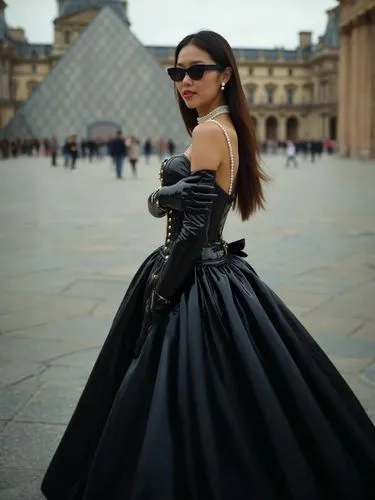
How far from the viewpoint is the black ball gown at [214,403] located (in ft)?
6.60

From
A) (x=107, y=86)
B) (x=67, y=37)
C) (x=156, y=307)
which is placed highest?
(x=67, y=37)

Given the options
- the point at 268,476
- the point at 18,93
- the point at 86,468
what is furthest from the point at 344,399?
the point at 18,93

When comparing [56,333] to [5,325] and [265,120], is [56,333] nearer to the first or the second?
[5,325]

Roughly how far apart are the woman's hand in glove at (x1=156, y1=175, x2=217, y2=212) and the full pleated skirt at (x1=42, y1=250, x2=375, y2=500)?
0.72 ft

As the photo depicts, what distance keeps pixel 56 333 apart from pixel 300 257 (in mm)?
3106

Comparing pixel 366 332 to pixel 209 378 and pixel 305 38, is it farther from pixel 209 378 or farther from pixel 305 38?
pixel 305 38

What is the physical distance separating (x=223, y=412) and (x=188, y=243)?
0.45 metres

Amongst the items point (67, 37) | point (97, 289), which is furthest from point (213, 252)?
point (67, 37)

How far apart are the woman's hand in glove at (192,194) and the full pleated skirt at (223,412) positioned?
0.22 metres

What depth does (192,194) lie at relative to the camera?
2.04 metres

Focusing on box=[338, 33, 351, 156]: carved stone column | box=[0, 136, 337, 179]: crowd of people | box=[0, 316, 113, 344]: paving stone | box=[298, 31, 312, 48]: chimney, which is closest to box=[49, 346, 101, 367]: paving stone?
box=[0, 316, 113, 344]: paving stone

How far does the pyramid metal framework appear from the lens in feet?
163

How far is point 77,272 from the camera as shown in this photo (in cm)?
622

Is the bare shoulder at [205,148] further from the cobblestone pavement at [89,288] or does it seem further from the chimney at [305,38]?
the chimney at [305,38]
